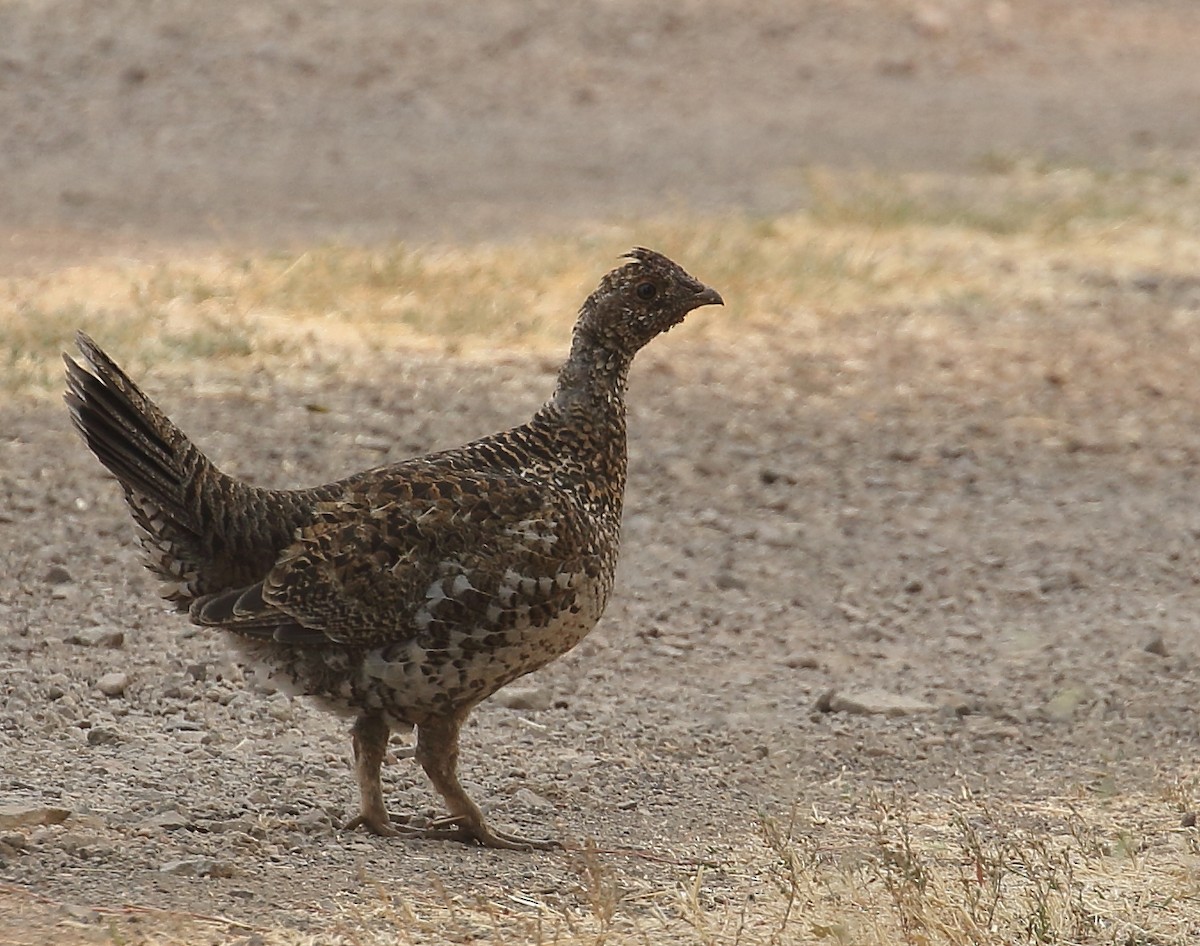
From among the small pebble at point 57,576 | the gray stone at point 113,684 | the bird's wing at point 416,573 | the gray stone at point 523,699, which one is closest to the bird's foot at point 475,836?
the bird's wing at point 416,573

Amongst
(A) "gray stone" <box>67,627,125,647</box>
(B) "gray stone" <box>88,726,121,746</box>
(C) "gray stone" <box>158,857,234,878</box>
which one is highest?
(A) "gray stone" <box>67,627,125,647</box>

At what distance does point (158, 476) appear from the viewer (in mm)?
5289

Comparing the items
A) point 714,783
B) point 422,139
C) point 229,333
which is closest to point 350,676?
point 714,783

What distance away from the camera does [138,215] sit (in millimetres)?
13734

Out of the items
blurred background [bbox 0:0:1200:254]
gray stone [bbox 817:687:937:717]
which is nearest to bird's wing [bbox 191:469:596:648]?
gray stone [bbox 817:687:937:717]

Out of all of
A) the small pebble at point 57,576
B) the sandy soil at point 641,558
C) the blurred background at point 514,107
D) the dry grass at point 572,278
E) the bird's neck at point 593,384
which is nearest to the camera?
the sandy soil at point 641,558

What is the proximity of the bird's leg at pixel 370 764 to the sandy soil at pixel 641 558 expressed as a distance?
0.23 feet

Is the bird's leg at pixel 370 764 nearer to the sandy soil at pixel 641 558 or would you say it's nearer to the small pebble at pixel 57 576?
the sandy soil at pixel 641 558

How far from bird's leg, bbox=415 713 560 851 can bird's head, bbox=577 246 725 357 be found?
127 cm

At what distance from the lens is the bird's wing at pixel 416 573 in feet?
17.0

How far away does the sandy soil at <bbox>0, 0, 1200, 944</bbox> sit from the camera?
529cm

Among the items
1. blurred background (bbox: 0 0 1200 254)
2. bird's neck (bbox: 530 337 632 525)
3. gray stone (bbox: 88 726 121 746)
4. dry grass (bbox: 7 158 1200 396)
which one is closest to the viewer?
bird's neck (bbox: 530 337 632 525)

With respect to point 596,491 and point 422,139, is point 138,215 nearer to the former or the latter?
point 422,139

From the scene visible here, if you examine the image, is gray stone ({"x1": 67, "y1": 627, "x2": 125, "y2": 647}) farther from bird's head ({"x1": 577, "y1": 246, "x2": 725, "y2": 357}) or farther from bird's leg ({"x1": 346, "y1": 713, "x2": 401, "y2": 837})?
bird's head ({"x1": 577, "y1": 246, "x2": 725, "y2": 357})
